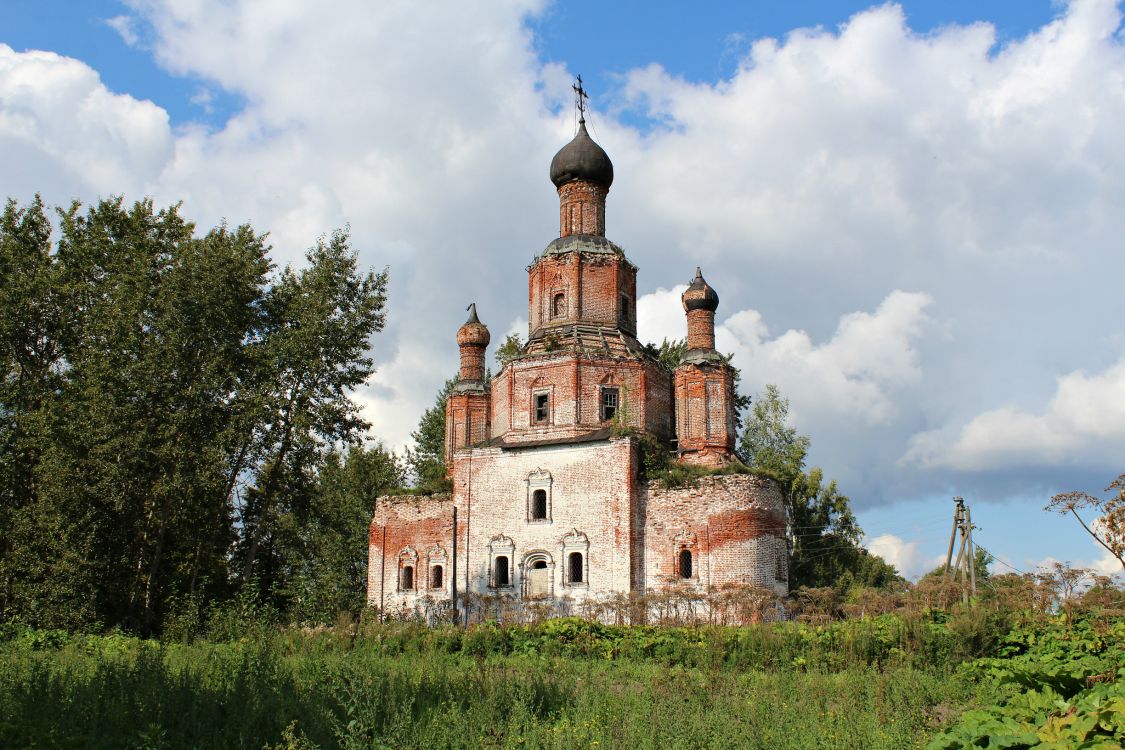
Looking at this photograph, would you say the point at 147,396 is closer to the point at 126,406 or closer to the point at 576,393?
the point at 126,406

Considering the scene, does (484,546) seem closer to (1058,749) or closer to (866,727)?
(866,727)

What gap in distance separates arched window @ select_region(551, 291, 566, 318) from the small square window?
11.6 feet

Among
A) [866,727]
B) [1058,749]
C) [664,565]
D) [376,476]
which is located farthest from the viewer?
[376,476]

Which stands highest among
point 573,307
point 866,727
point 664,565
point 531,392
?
point 573,307

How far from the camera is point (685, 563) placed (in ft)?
88.0

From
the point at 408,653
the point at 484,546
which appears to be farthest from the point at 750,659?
the point at 484,546

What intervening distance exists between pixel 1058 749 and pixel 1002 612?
1031 centimetres

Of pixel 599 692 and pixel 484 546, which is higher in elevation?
pixel 484 546

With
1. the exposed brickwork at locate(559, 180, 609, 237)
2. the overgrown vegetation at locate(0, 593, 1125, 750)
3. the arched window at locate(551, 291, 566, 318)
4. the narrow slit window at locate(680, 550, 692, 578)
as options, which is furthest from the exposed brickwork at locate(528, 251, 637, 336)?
the overgrown vegetation at locate(0, 593, 1125, 750)

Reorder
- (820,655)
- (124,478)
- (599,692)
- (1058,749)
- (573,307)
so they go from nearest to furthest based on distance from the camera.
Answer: (1058,749)
(599,692)
(820,655)
(124,478)
(573,307)

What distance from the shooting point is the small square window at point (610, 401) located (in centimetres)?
2952

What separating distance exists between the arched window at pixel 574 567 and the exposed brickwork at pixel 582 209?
10.8 meters

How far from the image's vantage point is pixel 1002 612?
48.5 feet

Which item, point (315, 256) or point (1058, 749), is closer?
point (1058, 749)
